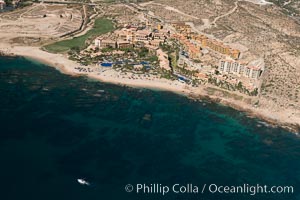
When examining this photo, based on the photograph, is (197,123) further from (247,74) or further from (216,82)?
(247,74)

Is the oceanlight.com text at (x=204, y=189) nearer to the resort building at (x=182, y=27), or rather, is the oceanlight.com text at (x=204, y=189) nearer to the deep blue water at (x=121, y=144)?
the deep blue water at (x=121, y=144)

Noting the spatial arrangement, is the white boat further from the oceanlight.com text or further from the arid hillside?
the arid hillside

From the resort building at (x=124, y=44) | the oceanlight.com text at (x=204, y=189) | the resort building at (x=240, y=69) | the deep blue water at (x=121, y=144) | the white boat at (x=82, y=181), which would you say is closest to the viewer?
the white boat at (x=82, y=181)

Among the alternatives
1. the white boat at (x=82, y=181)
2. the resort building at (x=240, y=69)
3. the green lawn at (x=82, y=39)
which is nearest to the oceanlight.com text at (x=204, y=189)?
the white boat at (x=82, y=181)

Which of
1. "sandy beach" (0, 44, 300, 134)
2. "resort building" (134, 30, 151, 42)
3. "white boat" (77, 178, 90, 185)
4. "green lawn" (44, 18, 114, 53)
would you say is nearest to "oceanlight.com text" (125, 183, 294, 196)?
"white boat" (77, 178, 90, 185)

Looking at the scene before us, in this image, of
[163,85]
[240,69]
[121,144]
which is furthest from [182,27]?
[121,144]
